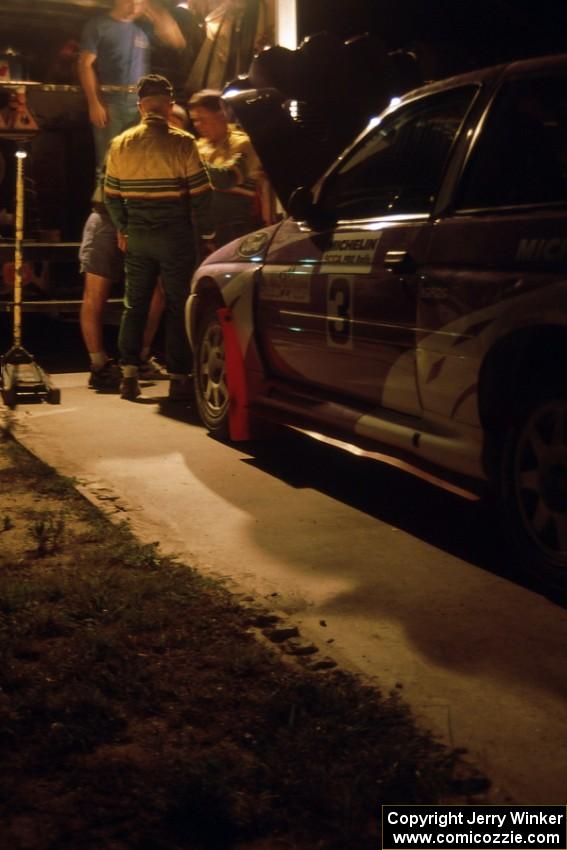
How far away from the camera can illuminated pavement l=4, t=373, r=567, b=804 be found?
→ 3.55 metres

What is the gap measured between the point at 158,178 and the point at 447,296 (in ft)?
12.7

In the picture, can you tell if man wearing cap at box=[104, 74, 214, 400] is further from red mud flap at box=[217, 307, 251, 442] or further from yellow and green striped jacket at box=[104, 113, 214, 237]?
red mud flap at box=[217, 307, 251, 442]

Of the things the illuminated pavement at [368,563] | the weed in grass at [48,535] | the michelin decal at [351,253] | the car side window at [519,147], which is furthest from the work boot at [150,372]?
the car side window at [519,147]

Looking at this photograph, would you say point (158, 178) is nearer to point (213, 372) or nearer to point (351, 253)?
point (213, 372)

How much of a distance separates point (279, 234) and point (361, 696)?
3277mm

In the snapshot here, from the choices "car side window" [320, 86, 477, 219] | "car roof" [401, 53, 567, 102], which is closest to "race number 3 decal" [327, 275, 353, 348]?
"car side window" [320, 86, 477, 219]

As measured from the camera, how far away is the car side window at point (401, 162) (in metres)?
5.23

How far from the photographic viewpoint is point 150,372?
31.9ft

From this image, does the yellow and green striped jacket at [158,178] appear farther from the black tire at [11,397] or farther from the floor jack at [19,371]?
the black tire at [11,397]

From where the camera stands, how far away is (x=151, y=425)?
7.71m

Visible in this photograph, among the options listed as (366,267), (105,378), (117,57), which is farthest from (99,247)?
(366,267)

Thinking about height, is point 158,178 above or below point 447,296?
above

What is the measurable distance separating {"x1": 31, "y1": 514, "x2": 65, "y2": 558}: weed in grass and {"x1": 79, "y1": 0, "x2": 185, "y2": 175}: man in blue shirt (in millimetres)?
5765

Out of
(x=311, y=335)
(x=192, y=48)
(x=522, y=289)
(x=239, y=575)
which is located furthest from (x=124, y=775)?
(x=192, y=48)
